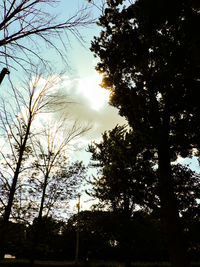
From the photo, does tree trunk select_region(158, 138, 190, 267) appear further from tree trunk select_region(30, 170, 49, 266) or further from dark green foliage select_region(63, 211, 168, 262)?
dark green foliage select_region(63, 211, 168, 262)

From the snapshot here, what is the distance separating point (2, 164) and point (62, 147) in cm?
428

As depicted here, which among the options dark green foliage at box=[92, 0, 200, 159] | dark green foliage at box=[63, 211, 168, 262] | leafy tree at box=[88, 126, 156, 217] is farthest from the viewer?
dark green foliage at box=[63, 211, 168, 262]

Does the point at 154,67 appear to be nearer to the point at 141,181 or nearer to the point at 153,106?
the point at 153,106

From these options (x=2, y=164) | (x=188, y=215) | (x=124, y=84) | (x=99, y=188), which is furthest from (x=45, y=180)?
(x=188, y=215)

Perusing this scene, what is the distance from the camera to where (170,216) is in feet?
24.3

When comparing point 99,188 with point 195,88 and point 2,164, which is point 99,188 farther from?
point 195,88

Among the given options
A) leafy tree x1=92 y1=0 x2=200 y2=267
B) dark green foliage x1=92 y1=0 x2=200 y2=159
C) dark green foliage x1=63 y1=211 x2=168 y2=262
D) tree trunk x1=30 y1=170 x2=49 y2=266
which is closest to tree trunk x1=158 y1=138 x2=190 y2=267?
leafy tree x1=92 y1=0 x2=200 y2=267

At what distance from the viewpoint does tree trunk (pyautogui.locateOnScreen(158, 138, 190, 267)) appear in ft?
22.1

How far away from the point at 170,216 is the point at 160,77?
5901 millimetres

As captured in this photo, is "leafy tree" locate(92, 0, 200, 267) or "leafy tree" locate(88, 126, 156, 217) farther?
"leafy tree" locate(88, 126, 156, 217)

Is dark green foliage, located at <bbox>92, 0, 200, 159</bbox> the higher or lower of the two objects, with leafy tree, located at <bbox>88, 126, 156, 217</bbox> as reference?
higher

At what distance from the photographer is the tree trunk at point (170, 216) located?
673 centimetres

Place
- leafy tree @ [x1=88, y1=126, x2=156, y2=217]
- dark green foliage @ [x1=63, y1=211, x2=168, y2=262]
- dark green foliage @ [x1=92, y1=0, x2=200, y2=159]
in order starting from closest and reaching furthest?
dark green foliage @ [x1=92, y1=0, x2=200, y2=159] → leafy tree @ [x1=88, y1=126, x2=156, y2=217] → dark green foliage @ [x1=63, y1=211, x2=168, y2=262]

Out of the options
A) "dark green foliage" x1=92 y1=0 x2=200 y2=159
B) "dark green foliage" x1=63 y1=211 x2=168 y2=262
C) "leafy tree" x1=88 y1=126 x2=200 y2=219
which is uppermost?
"dark green foliage" x1=92 y1=0 x2=200 y2=159
